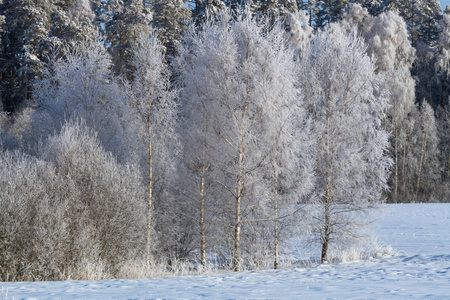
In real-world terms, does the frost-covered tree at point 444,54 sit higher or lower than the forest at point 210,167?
higher

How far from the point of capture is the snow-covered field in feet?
22.5

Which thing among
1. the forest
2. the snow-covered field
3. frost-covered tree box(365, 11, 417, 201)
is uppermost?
frost-covered tree box(365, 11, 417, 201)

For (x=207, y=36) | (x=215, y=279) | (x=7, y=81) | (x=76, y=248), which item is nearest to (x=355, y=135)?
(x=207, y=36)

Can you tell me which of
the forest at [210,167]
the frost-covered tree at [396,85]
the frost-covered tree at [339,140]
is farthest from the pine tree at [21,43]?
the frost-covered tree at [396,85]

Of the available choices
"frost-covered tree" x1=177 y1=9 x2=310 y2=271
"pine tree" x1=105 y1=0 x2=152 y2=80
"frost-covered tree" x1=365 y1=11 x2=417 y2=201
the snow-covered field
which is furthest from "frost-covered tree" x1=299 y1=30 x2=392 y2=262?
"frost-covered tree" x1=365 y1=11 x2=417 y2=201

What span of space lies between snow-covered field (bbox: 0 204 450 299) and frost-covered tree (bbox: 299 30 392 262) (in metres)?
2.62

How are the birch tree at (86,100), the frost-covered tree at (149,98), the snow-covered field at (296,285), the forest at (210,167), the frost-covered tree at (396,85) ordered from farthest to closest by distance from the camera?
the frost-covered tree at (396,85), the birch tree at (86,100), the frost-covered tree at (149,98), the forest at (210,167), the snow-covered field at (296,285)

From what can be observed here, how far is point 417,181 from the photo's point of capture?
3375 centimetres

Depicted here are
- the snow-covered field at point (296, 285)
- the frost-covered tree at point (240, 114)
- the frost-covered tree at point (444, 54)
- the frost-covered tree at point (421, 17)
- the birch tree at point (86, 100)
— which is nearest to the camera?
the snow-covered field at point (296, 285)

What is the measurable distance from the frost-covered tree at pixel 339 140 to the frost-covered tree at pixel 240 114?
2.75 ft

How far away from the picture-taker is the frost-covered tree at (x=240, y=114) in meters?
12.7

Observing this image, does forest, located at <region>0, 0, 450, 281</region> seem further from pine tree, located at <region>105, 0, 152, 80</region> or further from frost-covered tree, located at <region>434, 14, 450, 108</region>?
frost-covered tree, located at <region>434, 14, 450, 108</region>

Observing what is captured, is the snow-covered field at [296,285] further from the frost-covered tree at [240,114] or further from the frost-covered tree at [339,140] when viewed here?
the frost-covered tree at [240,114]

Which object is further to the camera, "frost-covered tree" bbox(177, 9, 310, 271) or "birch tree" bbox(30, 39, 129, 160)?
"birch tree" bbox(30, 39, 129, 160)
